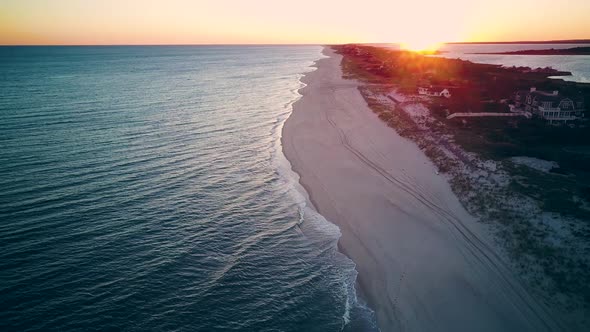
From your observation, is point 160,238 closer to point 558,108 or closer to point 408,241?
point 408,241

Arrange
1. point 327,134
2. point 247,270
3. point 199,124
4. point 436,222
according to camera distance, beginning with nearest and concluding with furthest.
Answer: point 247,270 → point 436,222 → point 327,134 → point 199,124

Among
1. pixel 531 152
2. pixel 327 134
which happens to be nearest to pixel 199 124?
pixel 327 134

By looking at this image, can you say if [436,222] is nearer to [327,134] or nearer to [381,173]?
[381,173]

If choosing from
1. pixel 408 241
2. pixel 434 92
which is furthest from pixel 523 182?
pixel 434 92

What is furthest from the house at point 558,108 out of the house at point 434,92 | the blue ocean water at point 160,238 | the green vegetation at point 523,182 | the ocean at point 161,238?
the ocean at point 161,238

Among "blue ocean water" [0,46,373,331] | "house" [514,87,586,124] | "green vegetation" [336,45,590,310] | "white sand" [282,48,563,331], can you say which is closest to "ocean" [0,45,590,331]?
"blue ocean water" [0,46,373,331]

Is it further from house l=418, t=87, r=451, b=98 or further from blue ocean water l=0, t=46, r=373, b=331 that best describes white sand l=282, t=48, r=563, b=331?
house l=418, t=87, r=451, b=98
